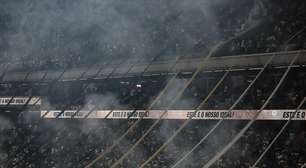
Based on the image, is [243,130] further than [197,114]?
No

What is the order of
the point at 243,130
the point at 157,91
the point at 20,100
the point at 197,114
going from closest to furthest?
the point at 243,130
the point at 197,114
the point at 157,91
the point at 20,100

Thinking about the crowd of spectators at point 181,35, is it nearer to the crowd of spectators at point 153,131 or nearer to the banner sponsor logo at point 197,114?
the crowd of spectators at point 153,131

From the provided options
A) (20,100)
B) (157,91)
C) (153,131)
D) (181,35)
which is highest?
(181,35)

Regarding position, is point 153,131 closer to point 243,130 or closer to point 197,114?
point 197,114

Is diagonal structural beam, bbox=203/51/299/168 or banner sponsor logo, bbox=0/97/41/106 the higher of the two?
banner sponsor logo, bbox=0/97/41/106

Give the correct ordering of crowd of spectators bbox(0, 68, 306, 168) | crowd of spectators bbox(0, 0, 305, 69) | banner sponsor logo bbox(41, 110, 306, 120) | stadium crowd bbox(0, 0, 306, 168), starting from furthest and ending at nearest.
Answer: crowd of spectators bbox(0, 0, 305, 69) → stadium crowd bbox(0, 0, 306, 168) → crowd of spectators bbox(0, 68, 306, 168) → banner sponsor logo bbox(41, 110, 306, 120)

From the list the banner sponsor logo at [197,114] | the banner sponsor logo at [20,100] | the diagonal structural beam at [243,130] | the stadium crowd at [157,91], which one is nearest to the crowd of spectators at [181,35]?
the stadium crowd at [157,91]

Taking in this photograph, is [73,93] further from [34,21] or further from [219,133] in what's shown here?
[219,133]

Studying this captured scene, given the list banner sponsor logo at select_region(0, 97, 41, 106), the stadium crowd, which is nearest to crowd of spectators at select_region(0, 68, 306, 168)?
the stadium crowd

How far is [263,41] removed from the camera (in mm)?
9711

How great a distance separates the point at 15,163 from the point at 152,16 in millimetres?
4641

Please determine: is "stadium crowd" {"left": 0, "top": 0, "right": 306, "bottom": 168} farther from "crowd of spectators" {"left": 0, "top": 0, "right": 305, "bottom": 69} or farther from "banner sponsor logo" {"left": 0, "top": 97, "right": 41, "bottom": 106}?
"banner sponsor logo" {"left": 0, "top": 97, "right": 41, "bottom": 106}

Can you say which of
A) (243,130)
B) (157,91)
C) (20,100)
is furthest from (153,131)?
(20,100)

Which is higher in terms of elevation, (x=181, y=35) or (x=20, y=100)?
(x=181, y=35)
